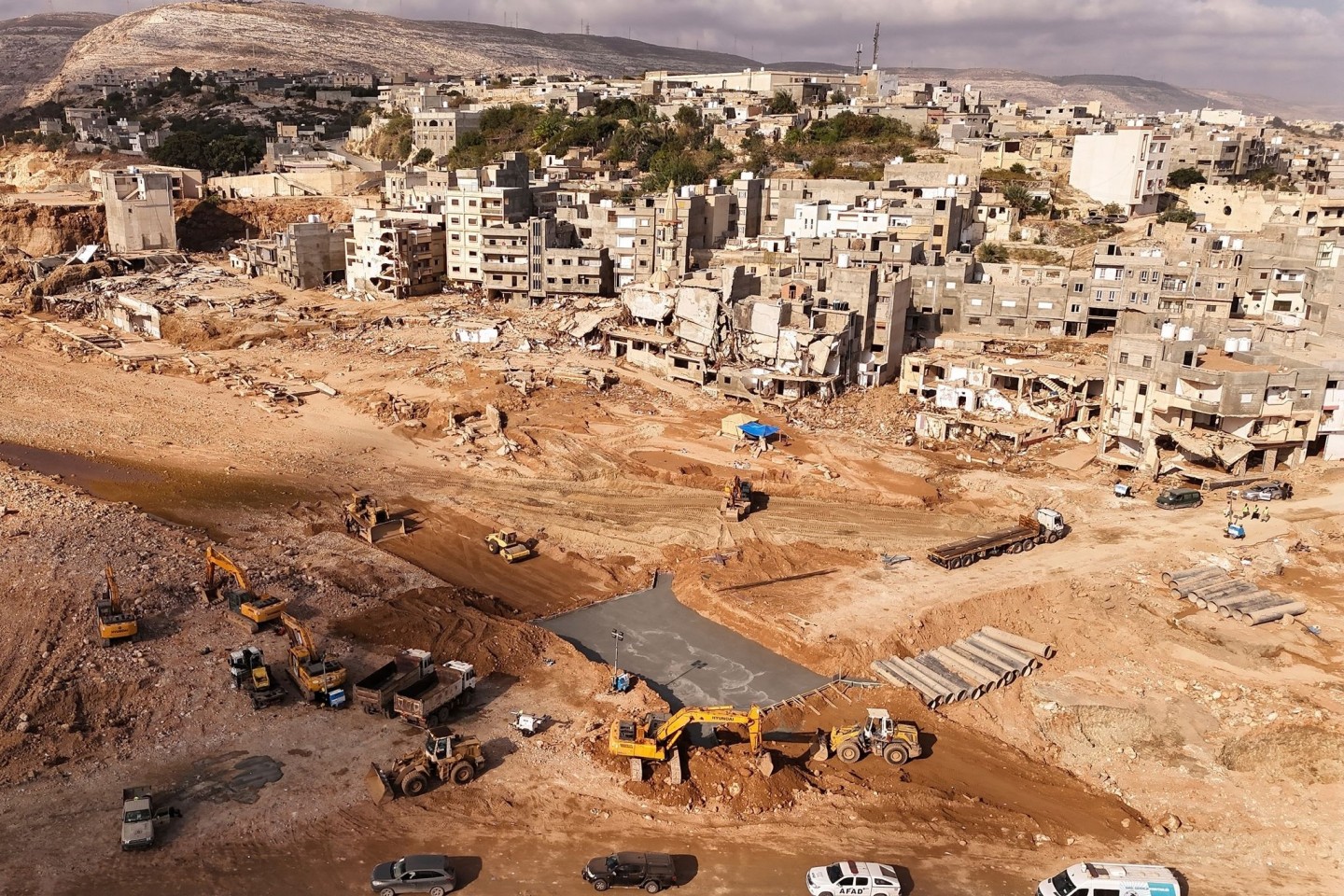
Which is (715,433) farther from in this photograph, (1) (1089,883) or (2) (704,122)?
(2) (704,122)

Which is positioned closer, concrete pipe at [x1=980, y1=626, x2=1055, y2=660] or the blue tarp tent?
concrete pipe at [x1=980, y1=626, x2=1055, y2=660]

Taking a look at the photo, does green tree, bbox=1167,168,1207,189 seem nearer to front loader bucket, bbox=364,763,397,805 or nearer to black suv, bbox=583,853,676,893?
black suv, bbox=583,853,676,893

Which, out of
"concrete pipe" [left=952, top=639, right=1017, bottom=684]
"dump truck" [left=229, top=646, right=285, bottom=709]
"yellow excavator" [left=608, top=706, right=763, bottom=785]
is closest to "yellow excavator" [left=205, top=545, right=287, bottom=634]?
"dump truck" [left=229, top=646, right=285, bottom=709]

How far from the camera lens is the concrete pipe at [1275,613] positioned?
25.3m

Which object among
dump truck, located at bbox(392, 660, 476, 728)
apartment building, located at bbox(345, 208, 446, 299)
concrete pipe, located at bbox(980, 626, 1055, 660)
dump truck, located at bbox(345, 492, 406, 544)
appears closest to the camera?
dump truck, located at bbox(392, 660, 476, 728)

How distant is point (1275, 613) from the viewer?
2548 cm

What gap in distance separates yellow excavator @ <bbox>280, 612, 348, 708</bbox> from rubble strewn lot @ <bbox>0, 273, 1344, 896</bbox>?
22.6 inches

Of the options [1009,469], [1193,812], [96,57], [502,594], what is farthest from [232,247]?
[96,57]

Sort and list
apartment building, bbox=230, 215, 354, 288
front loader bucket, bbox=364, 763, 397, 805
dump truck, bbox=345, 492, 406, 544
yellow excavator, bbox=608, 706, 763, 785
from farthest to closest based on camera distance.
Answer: apartment building, bbox=230, 215, 354, 288 → dump truck, bbox=345, 492, 406, 544 → yellow excavator, bbox=608, 706, 763, 785 → front loader bucket, bbox=364, 763, 397, 805

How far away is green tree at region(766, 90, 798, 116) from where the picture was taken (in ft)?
284

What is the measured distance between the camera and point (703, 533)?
31250mm

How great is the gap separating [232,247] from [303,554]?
1920 inches

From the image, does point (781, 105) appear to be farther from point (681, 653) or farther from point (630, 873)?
point (630, 873)

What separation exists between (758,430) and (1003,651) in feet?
47.5
